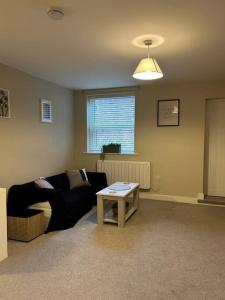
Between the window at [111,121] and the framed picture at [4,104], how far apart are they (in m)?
2.17

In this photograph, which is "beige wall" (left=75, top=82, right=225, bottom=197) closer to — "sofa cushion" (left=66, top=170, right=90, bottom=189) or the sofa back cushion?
"sofa cushion" (left=66, top=170, right=90, bottom=189)

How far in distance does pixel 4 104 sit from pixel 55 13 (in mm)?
1959

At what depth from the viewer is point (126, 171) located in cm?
517

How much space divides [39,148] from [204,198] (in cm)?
332

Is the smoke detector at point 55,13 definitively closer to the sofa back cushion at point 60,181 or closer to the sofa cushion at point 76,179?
the sofa back cushion at point 60,181

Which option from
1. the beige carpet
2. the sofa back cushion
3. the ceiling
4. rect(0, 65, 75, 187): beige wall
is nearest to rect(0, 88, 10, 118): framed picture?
rect(0, 65, 75, 187): beige wall

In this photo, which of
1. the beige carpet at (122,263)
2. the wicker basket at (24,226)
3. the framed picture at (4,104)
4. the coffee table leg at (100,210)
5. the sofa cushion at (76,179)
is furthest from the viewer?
the sofa cushion at (76,179)

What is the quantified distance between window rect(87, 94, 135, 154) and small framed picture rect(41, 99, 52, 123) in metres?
1.10

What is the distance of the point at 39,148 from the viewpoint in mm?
4383

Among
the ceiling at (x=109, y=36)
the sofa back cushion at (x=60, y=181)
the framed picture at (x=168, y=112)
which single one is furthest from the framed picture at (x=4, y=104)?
the framed picture at (x=168, y=112)

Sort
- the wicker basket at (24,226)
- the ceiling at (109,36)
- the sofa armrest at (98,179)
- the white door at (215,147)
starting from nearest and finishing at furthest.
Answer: the ceiling at (109,36) → the wicker basket at (24,226) → the white door at (215,147) → the sofa armrest at (98,179)

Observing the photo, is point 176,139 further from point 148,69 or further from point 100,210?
point 148,69

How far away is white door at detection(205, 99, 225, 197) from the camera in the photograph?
4.72 m

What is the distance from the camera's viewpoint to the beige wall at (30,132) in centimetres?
363
